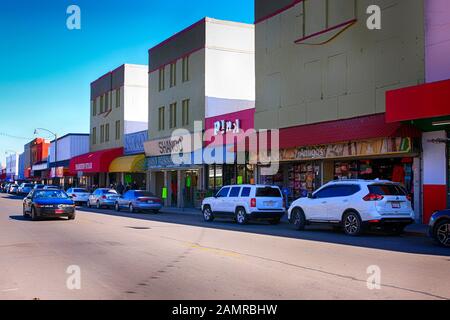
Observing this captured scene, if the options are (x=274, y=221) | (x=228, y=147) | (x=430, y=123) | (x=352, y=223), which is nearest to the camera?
(x=352, y=223)

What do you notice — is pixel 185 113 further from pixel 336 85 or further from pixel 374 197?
pixel 374 197

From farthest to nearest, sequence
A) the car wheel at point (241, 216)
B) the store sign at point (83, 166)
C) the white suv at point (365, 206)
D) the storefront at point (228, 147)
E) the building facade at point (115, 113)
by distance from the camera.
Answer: the store sign at point (83, 166) → the building facade at point (115, 113) → the storefront at point (228, 147) → the car wheel at point (241, 216) → the white suv at point (365, 206)

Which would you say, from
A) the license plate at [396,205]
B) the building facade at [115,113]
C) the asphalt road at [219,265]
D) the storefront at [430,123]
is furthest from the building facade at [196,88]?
the asphalt road at [219,265]

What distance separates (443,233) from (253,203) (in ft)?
30.3

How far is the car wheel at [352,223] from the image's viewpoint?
16.6 meters

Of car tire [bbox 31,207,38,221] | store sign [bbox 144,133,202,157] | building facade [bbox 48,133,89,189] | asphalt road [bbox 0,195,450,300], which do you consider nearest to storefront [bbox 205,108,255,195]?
store sign [bbox 144,133,202,157]

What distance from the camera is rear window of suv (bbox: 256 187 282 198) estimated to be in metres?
21.9

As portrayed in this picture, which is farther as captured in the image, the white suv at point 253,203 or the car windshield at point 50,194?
the car windshield at point 50,194

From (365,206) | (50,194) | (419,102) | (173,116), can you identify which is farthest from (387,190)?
(173,116)

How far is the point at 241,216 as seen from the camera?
2231 cm

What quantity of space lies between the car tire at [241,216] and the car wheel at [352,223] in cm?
576

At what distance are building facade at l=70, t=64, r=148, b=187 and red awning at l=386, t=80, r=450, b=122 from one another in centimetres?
3414

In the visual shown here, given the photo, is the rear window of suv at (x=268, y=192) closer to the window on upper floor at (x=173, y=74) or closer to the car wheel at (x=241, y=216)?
the car wheel at (x=241, y=216)

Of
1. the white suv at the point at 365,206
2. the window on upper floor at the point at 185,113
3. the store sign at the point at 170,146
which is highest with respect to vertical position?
the window on upper floor at the point at 185,113
